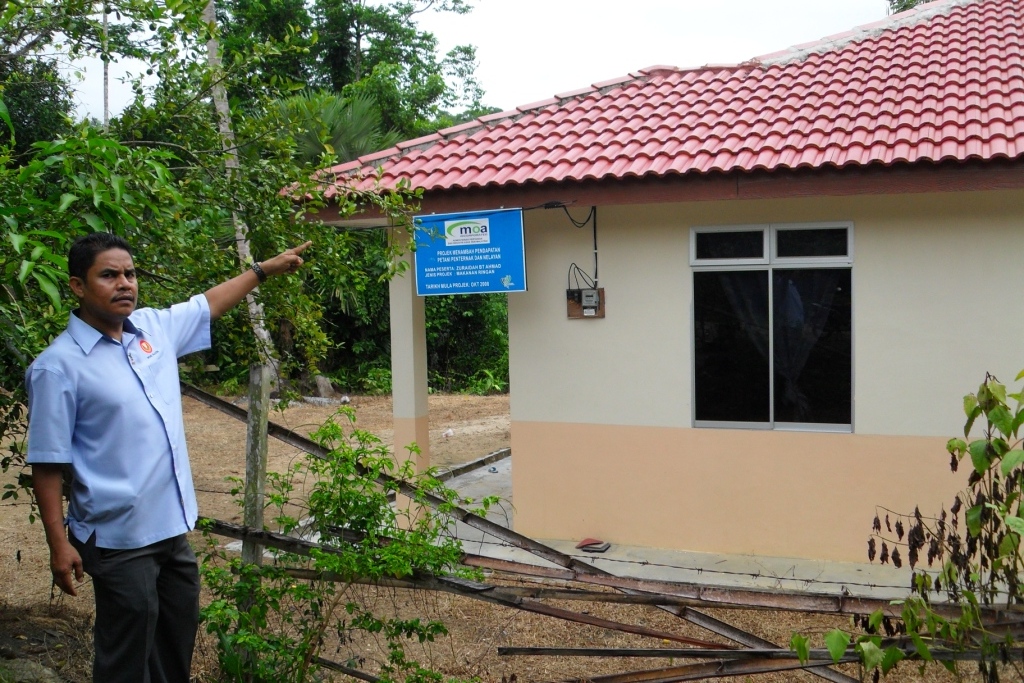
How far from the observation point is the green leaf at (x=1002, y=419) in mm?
3045

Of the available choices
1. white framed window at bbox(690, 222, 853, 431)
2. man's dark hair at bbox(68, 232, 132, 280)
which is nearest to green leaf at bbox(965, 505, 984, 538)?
man's dark hair at bbox(68, 232, 132, 280)

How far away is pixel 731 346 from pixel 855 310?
97 centimetres

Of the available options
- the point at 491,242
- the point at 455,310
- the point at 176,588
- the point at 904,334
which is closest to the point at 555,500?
the point at 491,242

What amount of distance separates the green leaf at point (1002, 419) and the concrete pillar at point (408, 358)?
5804 millimetres

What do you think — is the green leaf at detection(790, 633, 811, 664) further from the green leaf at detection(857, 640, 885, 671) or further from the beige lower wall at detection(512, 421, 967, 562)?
the beige lower wall at detection(512, 421, 967, 562)

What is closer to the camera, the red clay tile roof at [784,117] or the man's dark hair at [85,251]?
the man's dark hair at [85,251]

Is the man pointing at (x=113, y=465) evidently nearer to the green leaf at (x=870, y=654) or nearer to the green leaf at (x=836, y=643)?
the green leaf at (x=836, y=643)

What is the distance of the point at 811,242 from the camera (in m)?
7.41

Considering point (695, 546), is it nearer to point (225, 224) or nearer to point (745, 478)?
point (745, 478)

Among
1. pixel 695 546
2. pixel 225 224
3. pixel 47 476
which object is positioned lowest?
pixel 695 546

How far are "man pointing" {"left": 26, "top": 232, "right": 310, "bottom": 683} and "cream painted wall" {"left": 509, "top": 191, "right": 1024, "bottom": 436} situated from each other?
16.6ft

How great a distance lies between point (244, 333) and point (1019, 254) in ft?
17.5

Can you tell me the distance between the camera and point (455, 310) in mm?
21359

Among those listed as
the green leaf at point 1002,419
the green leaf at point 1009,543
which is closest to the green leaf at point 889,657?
the green leaf at point 1009,543
